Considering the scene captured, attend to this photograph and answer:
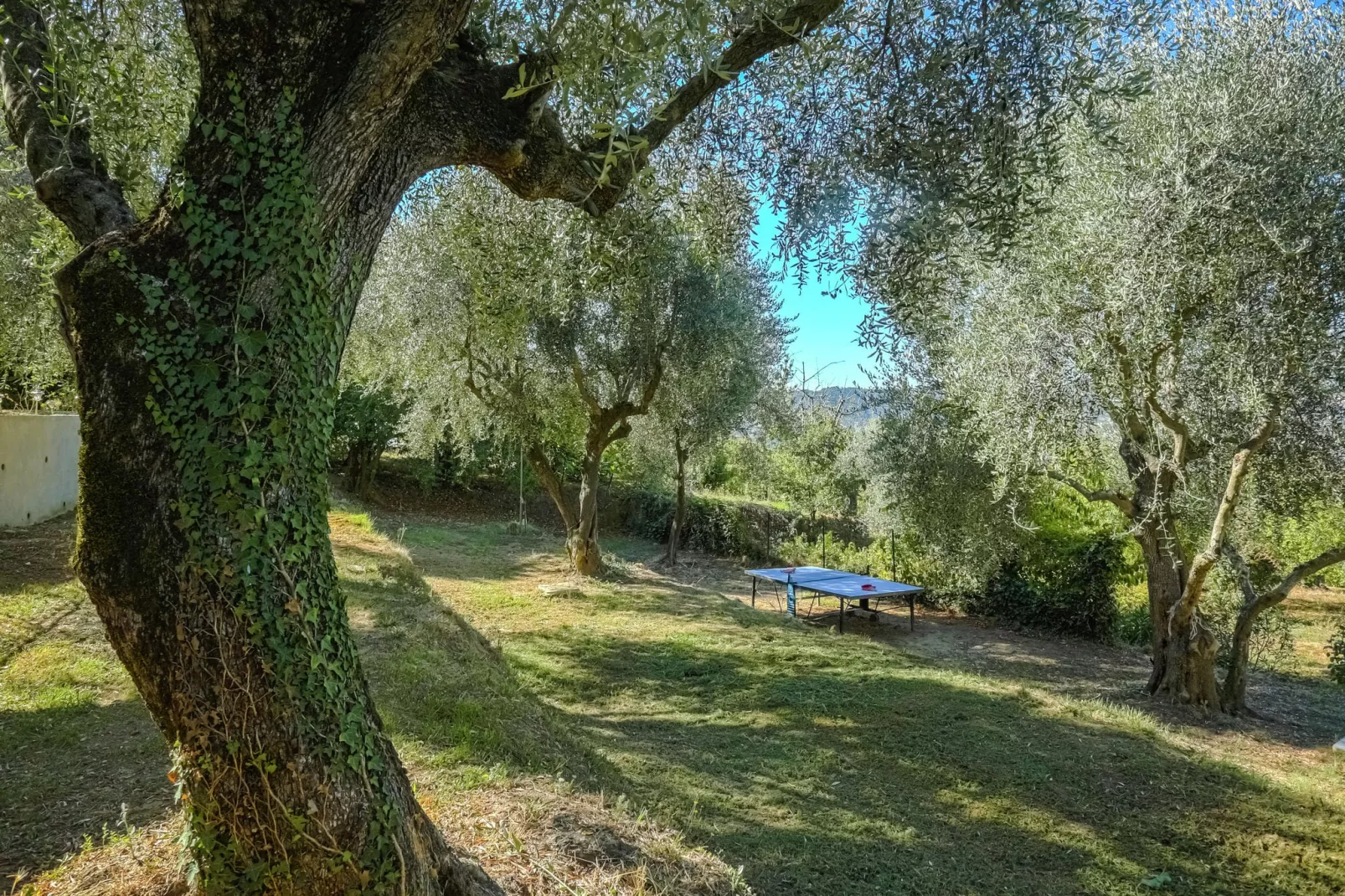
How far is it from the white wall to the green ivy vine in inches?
382

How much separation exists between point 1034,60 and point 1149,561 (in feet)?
26.6

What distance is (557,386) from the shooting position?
14.9 metres

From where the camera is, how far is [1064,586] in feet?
49.5

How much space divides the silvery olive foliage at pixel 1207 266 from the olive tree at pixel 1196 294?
17 mm

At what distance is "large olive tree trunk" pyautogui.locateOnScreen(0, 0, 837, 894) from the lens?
238 centimetres

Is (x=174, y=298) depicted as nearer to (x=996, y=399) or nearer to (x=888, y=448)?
(x=996, y=399)

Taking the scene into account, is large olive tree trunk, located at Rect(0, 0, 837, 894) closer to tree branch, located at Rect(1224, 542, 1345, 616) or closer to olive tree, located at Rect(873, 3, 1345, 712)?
A: olive tree, located at Rect(873, 3, 1345, 712)

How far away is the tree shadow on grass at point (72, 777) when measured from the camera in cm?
381

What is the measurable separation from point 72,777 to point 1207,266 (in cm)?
879

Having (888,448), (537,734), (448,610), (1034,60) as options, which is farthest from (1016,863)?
(888,448)

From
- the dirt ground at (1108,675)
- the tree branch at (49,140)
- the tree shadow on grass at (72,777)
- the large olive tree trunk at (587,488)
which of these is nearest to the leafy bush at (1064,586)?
the dirt ground at (1108,675)

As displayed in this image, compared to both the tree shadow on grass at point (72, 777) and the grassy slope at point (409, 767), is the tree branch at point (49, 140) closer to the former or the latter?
the grassy slope at point (409, 767)

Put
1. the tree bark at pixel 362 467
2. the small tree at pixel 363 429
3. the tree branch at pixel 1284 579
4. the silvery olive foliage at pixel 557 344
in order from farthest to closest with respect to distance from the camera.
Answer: the tree bark at pixel 362 467 → the small tree at pixel 363 429 → the silvery olive foliage at pixel 557 344 → the tree branch at pixel 1284 579

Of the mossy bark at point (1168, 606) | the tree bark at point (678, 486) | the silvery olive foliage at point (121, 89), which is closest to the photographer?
the silvery olive foliage at point (121, 89)
